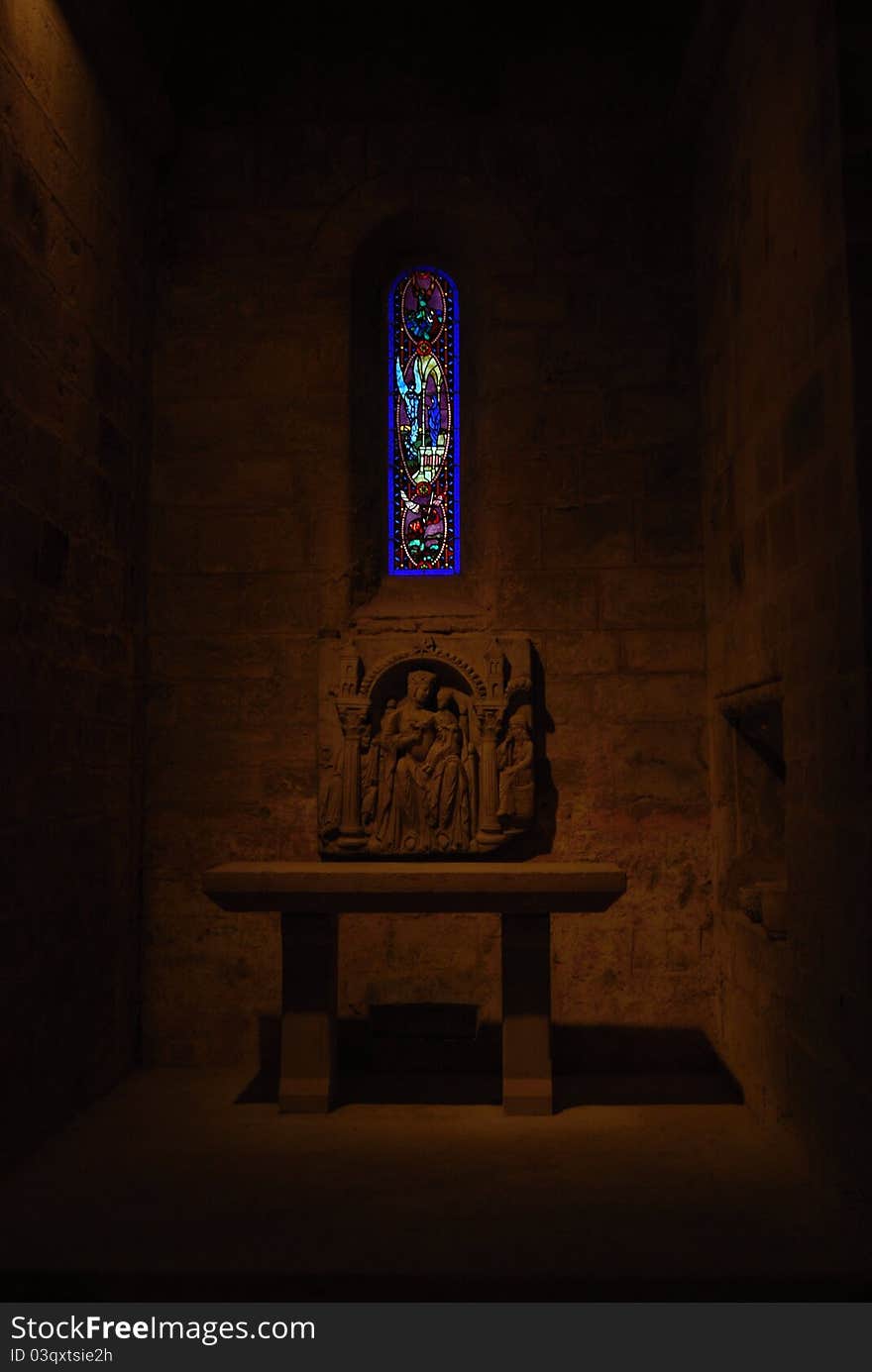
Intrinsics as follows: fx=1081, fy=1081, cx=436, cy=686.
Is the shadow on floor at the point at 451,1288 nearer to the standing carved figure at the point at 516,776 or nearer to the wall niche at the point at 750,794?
the wall niche at the point at 750,794

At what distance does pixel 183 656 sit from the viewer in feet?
19.2

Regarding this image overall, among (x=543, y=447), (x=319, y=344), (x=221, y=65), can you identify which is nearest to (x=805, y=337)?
(x=543, y=447)

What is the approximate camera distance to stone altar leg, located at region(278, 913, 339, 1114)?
4.81 meters

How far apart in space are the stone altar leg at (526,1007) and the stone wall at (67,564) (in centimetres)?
196

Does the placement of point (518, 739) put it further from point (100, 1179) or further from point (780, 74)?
point (780, 74)

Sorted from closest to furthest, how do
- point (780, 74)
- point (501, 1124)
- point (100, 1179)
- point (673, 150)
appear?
point (100, 1179), point (780, 74), point (501, 1124), point (673, 150)

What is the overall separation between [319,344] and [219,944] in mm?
3310

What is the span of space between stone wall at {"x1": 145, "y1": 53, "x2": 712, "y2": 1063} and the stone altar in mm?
823

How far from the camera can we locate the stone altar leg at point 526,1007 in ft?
15.7

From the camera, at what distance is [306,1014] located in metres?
4.83

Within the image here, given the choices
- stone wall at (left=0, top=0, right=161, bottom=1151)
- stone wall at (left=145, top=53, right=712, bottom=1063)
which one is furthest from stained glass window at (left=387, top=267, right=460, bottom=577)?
stone wall at (left=0, top=0, right=161, bottom=1151)

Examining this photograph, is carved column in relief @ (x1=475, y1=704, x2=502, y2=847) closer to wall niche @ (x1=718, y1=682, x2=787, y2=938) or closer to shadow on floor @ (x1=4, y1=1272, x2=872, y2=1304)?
wall niche @ (x1=718, y1=682, x2=787, y2=938)

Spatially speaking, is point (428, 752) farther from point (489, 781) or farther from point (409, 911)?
point (409, 911)

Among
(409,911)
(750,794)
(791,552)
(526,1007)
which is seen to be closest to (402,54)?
(791,552)
